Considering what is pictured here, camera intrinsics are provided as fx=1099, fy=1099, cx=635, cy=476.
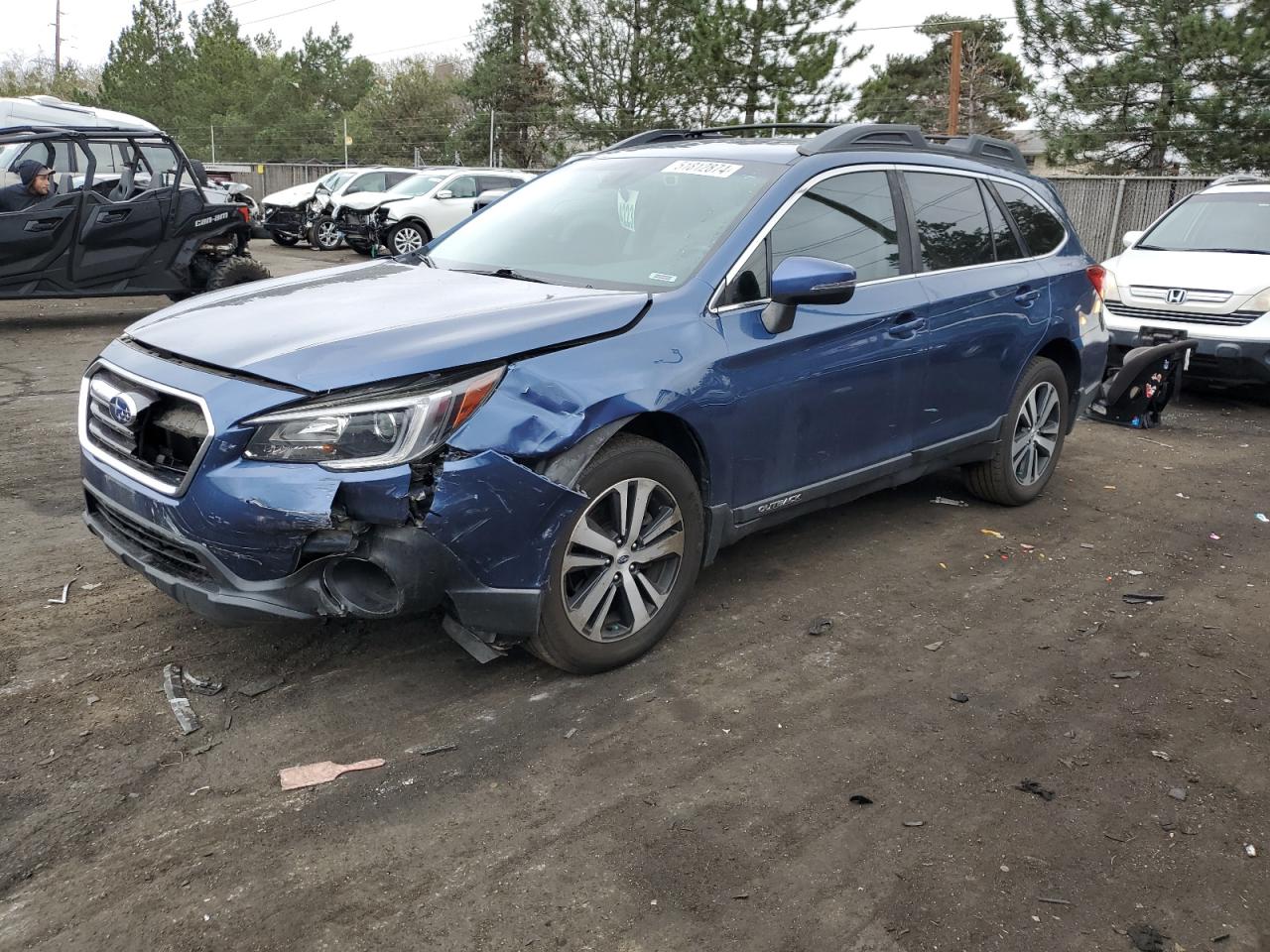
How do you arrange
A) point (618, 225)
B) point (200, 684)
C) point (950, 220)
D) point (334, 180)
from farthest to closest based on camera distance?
point (334, 180), point (950, 220), point (618, 225), point (200, 684)

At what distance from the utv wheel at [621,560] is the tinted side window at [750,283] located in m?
0.67

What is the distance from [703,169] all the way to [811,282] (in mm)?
928

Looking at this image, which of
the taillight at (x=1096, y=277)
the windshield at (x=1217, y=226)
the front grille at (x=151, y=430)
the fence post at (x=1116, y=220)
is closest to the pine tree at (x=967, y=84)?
the fence post at (x=1116, y=220)

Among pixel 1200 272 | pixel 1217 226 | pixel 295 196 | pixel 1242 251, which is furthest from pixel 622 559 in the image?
pixel 295 196

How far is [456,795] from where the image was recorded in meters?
3.10

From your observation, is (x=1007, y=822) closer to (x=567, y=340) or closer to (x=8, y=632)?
(x=567, y=340)

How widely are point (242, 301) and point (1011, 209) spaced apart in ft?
13.0

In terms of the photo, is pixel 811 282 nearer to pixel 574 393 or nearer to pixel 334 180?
pixel 574 393

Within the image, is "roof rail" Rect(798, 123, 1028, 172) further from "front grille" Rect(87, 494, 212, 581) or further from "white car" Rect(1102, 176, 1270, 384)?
"front grille" Rect(87, 494, 212, 581)

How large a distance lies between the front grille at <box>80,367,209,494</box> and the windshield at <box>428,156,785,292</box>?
147cm

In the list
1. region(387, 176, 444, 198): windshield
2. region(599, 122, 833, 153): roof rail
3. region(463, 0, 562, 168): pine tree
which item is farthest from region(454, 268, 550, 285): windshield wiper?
region(463, 0, 562, 168): pine tree

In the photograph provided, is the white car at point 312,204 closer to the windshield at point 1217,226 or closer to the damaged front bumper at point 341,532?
the windshield at point 1217,226

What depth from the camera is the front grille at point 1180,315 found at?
877cm

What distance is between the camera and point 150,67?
6003 cm
